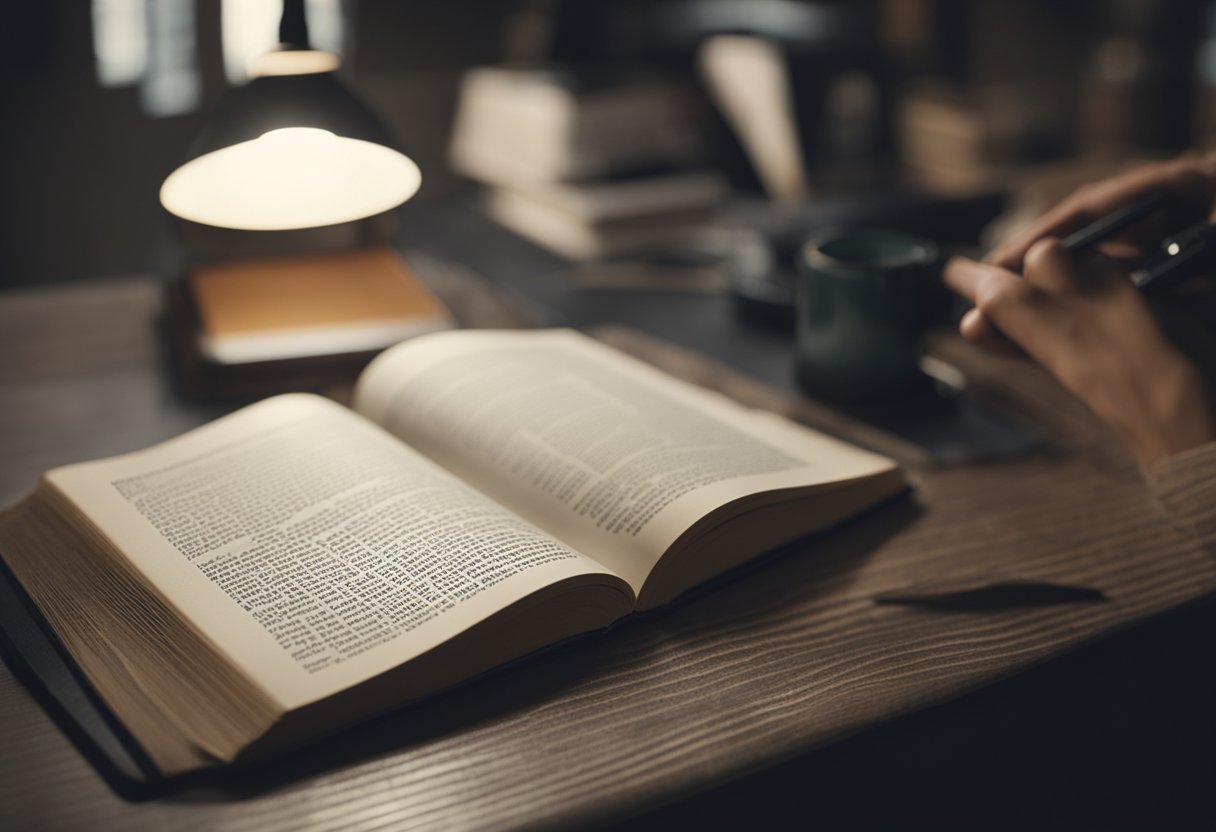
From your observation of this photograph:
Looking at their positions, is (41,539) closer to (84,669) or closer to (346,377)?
(84,669)

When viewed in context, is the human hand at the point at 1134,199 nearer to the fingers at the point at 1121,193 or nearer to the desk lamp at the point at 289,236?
the fingers at the point at 1121,193

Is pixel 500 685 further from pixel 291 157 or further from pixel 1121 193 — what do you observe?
pixel 1121 193

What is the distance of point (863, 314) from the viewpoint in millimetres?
855

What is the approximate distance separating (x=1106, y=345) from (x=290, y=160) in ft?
1.91

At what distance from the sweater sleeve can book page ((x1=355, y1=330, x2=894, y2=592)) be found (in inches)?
6.6

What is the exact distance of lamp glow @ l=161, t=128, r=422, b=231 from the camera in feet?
2.46

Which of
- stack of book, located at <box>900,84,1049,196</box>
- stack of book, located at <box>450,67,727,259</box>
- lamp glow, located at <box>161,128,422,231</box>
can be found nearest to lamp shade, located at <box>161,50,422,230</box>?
lamp glow, located at <box>161,128,422,231</box>

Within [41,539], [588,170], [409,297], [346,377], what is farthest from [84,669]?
[588,170]

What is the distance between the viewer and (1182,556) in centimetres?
66

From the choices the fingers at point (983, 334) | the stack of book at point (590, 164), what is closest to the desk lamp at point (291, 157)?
the fingers at point (983, 334)

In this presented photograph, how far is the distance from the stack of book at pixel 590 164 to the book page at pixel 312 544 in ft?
2.12

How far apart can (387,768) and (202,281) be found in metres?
0.68

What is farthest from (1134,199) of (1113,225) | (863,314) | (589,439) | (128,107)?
(128,107)

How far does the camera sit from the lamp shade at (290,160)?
70cm
